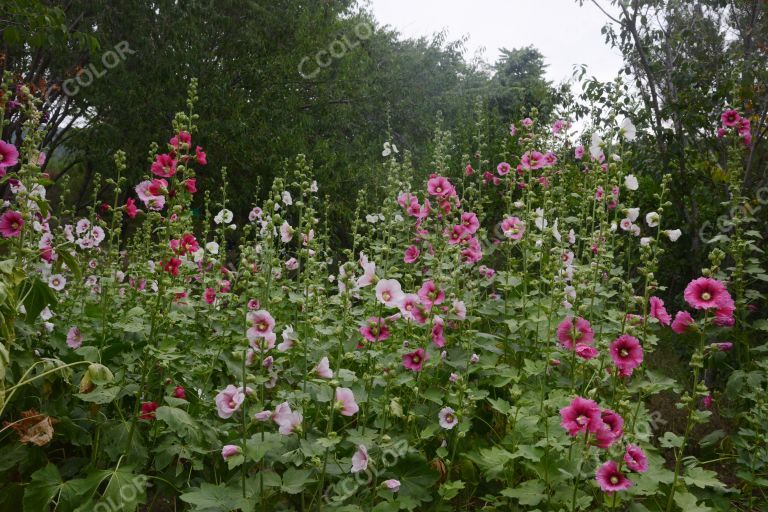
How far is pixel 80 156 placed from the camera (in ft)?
38.9

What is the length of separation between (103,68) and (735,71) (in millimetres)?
9503

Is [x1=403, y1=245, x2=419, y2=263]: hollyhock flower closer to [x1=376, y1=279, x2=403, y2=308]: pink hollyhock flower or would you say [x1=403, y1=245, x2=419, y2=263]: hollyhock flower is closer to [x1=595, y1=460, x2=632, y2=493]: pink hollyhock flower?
[x1=376, y1=279, x2=403, y2=308]: pink hollyhock flower

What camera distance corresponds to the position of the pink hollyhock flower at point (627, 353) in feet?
7.43

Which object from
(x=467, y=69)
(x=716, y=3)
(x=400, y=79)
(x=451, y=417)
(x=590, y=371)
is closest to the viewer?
(x=451, y=417)

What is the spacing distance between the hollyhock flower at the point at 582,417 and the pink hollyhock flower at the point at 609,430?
3 centimetres

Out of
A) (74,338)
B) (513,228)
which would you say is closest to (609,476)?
(513,228)

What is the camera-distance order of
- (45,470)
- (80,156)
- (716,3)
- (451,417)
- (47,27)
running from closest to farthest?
(45,470)
(451,417)
(47,27)
(716,3)
(80,156)

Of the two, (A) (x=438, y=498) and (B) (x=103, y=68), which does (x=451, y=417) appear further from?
(B) (x=103, y=68)

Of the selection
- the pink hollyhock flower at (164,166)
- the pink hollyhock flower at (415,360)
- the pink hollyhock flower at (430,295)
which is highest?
the pink hollyhock flower at (164,166)

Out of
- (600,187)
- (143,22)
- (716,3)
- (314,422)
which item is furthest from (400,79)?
(314,422)

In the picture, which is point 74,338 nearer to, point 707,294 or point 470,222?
point 470,222

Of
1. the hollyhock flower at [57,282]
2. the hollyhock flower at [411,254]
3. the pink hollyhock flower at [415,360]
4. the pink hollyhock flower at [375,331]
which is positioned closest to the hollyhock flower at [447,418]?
the pink hollyhock flower at [415,360]

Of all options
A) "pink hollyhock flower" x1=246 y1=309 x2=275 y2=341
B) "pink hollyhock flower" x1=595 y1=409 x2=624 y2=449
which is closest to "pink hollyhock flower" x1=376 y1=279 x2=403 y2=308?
"pink hollyhock flower" x1=246 y1=309 x2=275 y2=341

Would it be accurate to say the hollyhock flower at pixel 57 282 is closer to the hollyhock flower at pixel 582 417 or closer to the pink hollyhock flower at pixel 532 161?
the pink hollyhock flower at pixel 532 161
